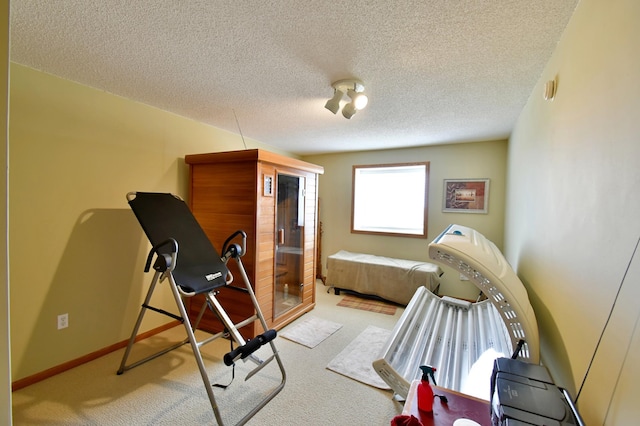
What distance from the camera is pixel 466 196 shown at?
4074 millimetres

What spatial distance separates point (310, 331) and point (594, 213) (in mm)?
2653

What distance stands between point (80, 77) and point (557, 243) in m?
3.35

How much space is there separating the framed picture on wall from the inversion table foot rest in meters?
1.67

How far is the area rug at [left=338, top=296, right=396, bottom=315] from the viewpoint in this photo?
Answer: 3.74 metres

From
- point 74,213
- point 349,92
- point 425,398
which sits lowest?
point 425,398

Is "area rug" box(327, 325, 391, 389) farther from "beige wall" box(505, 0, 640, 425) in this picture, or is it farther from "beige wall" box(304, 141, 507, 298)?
"beige wall" box(304, 141, 507, 298)

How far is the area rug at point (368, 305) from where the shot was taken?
3.74 m

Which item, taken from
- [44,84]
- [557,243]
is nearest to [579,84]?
[557,243]

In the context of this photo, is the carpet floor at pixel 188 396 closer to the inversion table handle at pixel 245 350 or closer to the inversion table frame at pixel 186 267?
the inversion table frame at pixel 186 267

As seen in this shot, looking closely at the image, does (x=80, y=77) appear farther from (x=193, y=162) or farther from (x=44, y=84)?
(x=193, y=162)

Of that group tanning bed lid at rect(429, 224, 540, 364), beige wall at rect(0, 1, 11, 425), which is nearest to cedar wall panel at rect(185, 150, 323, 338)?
tanning bed lid at rect(429, 224, 540, 364)

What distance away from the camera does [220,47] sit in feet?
5.58

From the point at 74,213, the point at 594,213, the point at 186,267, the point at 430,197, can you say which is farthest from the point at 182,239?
the point at 430,197

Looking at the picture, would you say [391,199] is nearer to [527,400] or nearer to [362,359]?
[362,359]
